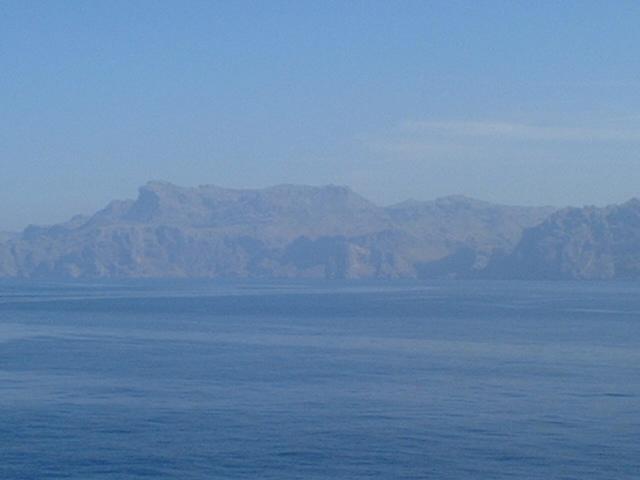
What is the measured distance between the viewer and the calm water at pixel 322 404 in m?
34.0

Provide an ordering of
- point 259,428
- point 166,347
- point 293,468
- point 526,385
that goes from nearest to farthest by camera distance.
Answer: point 293,468, point 259,428, point 526,385, point 166,347

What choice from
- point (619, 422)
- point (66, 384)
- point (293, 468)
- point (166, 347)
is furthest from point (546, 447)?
point (166, 347)

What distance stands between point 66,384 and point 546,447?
80.9ft

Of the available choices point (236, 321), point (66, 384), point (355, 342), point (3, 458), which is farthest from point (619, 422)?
point (236, 321)

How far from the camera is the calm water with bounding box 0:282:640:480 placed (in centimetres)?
3403

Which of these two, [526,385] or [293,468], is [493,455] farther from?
[526,385]

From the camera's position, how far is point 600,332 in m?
84.7

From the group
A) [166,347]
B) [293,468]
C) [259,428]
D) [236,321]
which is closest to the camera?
[293,468]

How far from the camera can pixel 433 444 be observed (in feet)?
120

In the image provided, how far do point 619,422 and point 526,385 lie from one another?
10299 millimetres

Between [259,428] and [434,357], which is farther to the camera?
[434,357]

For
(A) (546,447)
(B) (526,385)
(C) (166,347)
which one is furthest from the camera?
(C) (166,347)

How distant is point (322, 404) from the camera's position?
4497 centimetres

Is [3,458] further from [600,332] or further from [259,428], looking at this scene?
[600,332]
